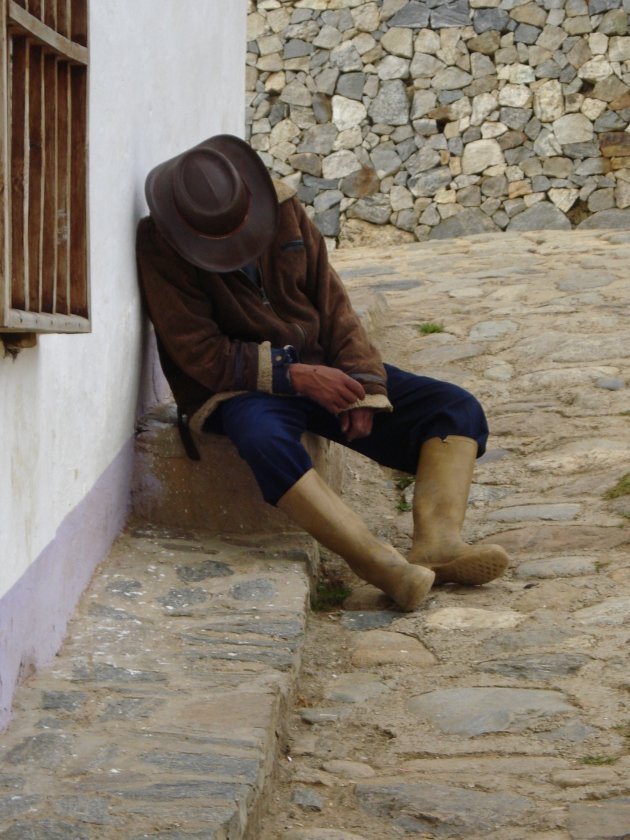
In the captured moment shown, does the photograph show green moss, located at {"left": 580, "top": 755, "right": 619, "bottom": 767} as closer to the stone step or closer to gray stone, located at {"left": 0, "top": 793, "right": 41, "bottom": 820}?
the stone step

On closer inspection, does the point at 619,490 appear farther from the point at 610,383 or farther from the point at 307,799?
the point at 307,799

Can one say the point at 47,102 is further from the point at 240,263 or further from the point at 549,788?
the point at 549,788

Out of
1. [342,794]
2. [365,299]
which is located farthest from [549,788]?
[365,299]

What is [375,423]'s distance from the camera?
4.08 m

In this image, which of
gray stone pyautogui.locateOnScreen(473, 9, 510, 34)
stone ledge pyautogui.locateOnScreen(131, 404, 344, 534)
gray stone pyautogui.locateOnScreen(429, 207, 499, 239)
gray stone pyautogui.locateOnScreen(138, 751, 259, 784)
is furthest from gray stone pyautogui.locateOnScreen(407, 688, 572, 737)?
gray stone pyautogui.locateOnScreen(473, 9, 510, 34)

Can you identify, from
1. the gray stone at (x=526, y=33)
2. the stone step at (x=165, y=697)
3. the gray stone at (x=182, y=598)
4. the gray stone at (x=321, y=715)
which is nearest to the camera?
the stone step at (x=165, y=697)

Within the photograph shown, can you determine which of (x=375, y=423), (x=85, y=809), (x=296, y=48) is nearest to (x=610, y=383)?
(x=375, y=423)

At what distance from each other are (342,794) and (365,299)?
162 inches

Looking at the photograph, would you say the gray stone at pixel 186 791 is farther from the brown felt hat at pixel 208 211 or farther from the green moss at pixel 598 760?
the brown felt hat at pixel 208 211

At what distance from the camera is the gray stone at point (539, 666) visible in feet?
10.2

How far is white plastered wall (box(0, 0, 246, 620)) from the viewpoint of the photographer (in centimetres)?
273

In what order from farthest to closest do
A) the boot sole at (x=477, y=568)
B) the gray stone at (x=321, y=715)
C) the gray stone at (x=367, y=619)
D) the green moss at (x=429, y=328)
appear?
the green moss at (x=429, y=328)
the boot sole at (x=477, y=568)
the gray stone at (x=367, y=619)
the gray stone at (x=321, y=715)

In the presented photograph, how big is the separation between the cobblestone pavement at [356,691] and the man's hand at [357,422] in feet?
1.22

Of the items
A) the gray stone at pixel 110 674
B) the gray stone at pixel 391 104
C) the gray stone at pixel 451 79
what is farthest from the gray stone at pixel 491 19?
the gray stone at pixel 110 674
